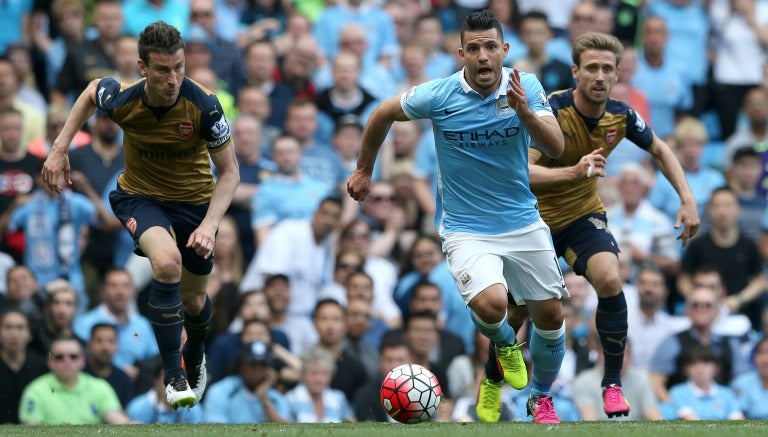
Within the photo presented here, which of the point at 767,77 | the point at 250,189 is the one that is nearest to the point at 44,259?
the point at 250,189

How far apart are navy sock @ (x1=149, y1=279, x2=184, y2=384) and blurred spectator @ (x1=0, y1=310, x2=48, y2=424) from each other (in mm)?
3464

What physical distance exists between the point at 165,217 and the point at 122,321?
3.73 meters

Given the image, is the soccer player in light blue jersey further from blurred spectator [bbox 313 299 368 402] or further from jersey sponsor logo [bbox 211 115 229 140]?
blurred spectator [bbox 313 299 368 402]

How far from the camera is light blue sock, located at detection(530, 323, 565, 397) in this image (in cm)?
1162

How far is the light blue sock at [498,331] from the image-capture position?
11188mm

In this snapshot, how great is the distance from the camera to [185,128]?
1145 centimetres

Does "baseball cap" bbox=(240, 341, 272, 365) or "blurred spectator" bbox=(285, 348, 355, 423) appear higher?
"baseball cap" bbox=(240, 341, 272, 365)

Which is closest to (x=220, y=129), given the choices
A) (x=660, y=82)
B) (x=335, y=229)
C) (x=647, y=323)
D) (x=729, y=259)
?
(x=335, y=229)

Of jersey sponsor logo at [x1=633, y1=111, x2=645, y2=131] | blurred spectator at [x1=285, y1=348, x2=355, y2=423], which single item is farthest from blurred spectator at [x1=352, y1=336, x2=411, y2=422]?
jersey sponsor logo at [x1=633, y1=111, x2=645, y2=131]

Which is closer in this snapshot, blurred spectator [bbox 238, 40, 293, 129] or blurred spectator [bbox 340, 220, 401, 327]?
blurred spectator [bbox 340, 220, 401, 327]

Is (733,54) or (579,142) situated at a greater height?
(579,142)

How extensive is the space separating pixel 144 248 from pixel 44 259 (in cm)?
447

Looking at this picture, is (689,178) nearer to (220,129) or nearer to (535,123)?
(535,123)

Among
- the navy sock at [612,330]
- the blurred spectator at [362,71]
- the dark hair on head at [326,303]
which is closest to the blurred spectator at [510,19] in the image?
the blurred spectator at [362,71]
